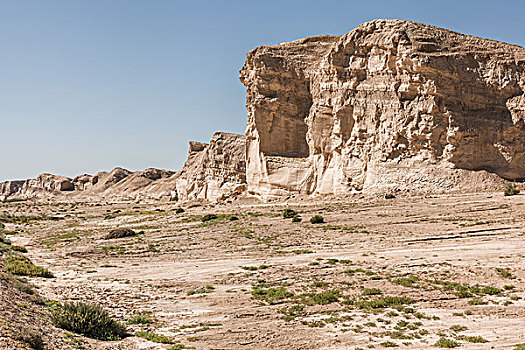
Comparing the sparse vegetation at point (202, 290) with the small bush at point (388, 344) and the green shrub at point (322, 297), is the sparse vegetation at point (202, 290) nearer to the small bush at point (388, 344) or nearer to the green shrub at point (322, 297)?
the green shrub at point (322, 297)

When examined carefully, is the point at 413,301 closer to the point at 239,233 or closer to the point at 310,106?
the point at 239,233

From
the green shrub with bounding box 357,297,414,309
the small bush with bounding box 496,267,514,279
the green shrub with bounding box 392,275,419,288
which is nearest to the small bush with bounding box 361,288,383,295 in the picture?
the green shrub with bounding box 357,297,414,309

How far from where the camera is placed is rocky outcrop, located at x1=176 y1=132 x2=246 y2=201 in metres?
72.0

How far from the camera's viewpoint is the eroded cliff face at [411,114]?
40031 mm

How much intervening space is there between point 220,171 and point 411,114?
39506 millimetres

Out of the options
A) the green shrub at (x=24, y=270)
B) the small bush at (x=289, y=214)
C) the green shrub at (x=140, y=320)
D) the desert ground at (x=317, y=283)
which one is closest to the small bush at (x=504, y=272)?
the desert ground at (x=317, y=283)

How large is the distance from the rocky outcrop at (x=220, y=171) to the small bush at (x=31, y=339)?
195ft

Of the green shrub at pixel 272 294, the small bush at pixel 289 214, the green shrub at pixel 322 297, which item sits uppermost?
the small bush at pixel 289 214

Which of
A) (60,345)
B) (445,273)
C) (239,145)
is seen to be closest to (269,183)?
(239,145)

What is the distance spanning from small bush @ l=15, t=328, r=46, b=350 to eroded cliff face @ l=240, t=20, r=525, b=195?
118 ft

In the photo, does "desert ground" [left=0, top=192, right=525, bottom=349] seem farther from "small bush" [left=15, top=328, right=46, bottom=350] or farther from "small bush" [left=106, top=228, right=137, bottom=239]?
"small bush" [left=106, top=228, right=137, bottom=239]

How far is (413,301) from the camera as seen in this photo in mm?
12938

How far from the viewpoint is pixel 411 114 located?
1677 inches

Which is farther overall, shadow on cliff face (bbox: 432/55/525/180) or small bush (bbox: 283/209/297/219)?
shadow on cliff face (bbox: 432/55/525/180)
